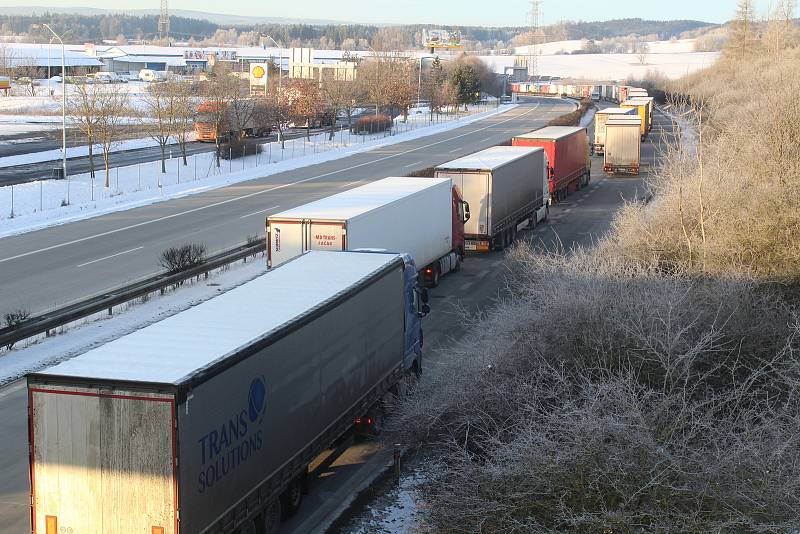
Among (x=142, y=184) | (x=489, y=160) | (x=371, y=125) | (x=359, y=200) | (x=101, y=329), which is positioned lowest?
(x=101, y=329)

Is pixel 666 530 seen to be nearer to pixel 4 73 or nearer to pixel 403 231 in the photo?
pixel 403 231

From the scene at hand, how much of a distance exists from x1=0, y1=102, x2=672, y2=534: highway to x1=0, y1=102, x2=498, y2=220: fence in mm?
4601

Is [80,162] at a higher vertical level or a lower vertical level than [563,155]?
lower

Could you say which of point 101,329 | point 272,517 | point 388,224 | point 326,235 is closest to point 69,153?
point 101,329

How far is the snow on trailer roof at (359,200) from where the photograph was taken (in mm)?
22703

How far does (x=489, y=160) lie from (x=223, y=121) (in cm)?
3288

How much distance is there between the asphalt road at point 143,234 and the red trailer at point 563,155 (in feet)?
31.4

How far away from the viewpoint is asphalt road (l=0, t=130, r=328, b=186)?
4988 cm

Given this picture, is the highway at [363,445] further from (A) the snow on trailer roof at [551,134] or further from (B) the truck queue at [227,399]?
(A) the snow on trailer roof at [551,134]

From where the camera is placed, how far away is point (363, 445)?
16031mm

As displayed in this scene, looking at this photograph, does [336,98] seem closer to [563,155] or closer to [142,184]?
[142,184]

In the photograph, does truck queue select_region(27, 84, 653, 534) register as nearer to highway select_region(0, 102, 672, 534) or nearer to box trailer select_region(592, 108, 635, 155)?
highway select_region(0, 102, 672, 534)

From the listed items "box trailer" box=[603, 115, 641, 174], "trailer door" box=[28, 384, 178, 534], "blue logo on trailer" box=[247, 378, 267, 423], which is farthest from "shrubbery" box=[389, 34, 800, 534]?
"box trailer" box=[603, 115, 641, 174]

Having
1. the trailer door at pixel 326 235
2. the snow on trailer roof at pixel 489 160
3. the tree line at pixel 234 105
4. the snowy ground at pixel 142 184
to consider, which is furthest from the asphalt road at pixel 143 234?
the snow on trailer roof at pixel 489 160
